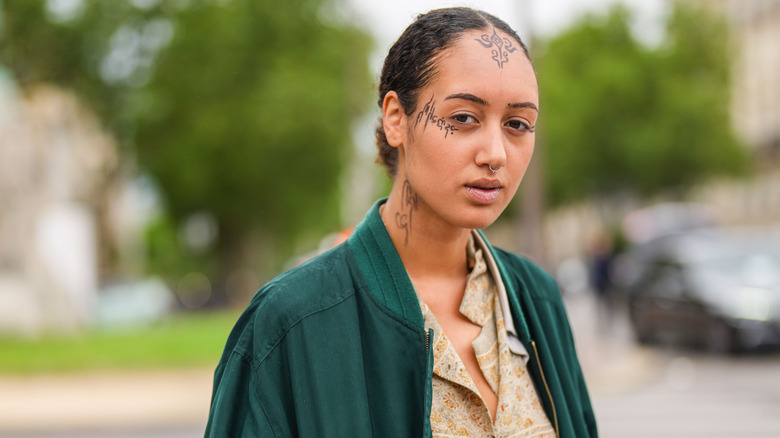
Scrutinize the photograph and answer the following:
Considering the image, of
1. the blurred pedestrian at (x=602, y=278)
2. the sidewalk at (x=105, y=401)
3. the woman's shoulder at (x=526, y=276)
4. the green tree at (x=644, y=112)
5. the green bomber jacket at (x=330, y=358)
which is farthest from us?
the green tree at (x=644, y=112)

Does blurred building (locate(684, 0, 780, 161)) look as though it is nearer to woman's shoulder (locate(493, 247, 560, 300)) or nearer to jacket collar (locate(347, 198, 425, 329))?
woman's shoulder (locate(493, 247, 560, 300))

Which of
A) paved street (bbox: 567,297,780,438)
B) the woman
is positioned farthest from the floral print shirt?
paved street (bbox: 567,297,780,438)

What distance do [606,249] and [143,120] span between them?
16.9 meters

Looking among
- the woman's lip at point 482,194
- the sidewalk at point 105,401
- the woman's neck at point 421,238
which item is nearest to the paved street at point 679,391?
the sidewalk at point 105,401

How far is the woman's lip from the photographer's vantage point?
176cm

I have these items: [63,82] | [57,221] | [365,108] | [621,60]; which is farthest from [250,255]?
[621,60]

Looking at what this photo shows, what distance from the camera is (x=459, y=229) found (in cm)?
189

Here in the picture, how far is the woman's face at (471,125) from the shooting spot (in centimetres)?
175

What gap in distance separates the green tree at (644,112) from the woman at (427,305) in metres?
35.8

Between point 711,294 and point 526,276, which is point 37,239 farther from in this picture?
point 526,276

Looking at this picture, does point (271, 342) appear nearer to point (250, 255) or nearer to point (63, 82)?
point (63, 82)

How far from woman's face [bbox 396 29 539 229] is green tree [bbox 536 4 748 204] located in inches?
1410

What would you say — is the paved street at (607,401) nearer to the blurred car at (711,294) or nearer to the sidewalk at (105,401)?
the sidewalk at (105,401)

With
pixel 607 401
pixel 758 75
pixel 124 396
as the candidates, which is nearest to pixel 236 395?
pixel 607 401
